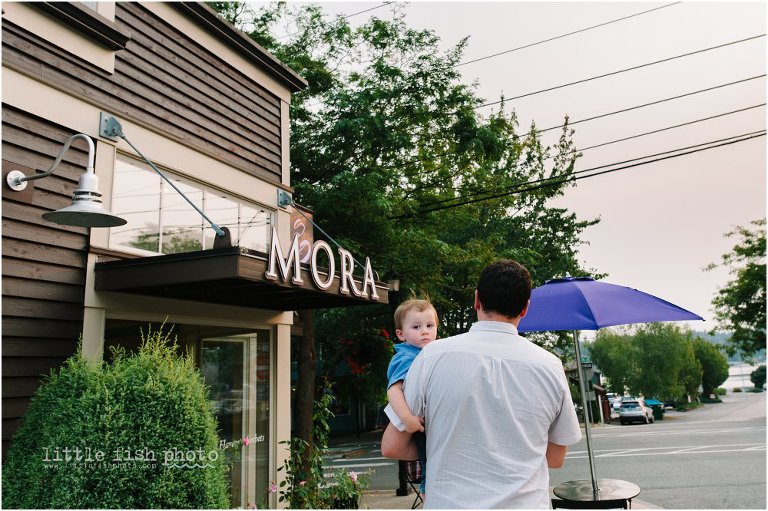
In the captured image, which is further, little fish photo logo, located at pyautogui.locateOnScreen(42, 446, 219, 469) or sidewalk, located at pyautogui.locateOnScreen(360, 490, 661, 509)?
sidewalk, located at pyautogui.locateOnScreen(360, 490, 661, 509)

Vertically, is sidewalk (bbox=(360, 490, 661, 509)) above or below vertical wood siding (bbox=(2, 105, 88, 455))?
below

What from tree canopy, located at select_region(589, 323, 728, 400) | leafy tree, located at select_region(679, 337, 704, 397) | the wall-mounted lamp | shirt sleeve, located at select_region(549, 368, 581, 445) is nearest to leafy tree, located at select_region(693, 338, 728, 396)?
leafy tree, located at select_region(679, 337, 704, 397)

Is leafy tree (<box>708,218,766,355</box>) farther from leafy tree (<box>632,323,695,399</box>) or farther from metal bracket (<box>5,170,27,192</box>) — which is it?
metal bracket (<box>5,170,27,192</box>)

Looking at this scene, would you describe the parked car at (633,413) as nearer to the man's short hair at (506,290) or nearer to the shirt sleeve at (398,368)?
the shirt sleeve at (398,368)

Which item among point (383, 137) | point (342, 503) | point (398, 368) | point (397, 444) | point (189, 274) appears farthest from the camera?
point (383, 137)

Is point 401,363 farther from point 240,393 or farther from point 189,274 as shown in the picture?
point 240,393

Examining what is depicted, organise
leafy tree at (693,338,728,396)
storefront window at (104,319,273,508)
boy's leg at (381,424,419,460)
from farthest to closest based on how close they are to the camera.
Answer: leafy tree at (693,338,728,396), storefront window at (104,319,273,508), boy's leg at (381,424,419,460)

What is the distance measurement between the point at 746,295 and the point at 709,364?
174 ft

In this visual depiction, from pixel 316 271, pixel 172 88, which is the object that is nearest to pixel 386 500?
pixel 316 271

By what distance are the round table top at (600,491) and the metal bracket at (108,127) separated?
5.54 metres

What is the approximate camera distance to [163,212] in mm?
6184

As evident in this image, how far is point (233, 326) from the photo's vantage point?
22.5ft

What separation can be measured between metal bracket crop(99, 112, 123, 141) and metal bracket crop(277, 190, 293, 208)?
2.90m

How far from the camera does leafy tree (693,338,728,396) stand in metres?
73.6
